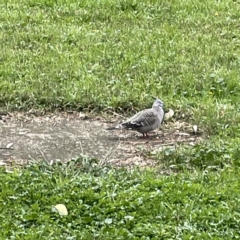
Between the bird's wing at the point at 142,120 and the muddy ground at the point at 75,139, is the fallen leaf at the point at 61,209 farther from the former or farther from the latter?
the bird's wing at the point at 142,120

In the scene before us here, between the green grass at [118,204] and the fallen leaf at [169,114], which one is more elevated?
the green grass at [118,204]

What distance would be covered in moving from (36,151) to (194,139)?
4.64 ft

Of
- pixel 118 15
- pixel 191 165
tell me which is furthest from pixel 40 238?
pixel 118 15

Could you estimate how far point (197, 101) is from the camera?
7.16 metres

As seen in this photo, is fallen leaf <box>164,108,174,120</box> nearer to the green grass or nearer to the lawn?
the lawn

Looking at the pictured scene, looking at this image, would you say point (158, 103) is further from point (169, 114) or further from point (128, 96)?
point (128, 96)

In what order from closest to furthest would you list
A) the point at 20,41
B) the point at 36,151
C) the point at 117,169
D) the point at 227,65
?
the point at 117,169
the point at 36,151
the point at 227,65
the point at 20,41

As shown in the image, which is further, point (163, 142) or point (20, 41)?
point (20, 41)

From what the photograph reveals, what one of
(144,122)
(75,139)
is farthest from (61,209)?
(144,122)

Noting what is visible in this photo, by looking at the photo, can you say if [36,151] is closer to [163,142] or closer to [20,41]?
[163,142]

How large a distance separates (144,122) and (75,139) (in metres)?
0.64

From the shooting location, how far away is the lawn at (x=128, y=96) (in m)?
4.83

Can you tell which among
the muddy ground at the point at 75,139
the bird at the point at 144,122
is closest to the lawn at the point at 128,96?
the muddy ground at the point at 75,139

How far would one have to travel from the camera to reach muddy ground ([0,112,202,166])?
19.8 ft
